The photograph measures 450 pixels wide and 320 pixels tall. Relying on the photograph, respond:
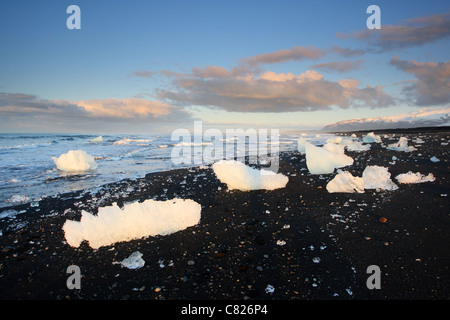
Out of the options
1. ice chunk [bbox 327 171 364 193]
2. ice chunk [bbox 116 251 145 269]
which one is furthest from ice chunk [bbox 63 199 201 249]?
ice chunk [bbox 327 171 364 193]

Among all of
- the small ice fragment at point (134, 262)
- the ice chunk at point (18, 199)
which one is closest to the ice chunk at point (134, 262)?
the small ice fragment at point (134, 262)

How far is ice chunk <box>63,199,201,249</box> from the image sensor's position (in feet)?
9.61

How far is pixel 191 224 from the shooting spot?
329cm

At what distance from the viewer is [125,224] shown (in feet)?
9.83

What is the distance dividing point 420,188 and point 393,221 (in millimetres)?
1877

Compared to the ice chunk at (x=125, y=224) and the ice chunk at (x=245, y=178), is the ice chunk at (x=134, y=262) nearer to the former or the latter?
the ice chunk at (x=125, y=224)

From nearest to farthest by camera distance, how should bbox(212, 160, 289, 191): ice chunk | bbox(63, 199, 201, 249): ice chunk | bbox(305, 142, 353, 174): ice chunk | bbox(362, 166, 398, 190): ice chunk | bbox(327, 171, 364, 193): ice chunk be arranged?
1. bbox(63, 199, 201, 249): ice chunk
2. bbox(327, 171, 364, 193): ice chunk
3. bbox(362, 166, 398, 190): ice chunk
4. bbox(212, 160, 289, 191): ice chunk
5. bbox(305, 142, 353, 174): ice chunk

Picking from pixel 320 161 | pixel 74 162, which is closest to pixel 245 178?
pixel 320 161

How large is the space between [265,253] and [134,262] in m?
1.44

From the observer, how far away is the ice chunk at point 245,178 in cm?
469

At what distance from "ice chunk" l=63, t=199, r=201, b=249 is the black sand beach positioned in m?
0.11

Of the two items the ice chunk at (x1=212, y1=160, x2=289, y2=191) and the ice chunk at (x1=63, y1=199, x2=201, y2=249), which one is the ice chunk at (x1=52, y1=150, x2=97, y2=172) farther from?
the ice chunk at (x1=63, y1=199, x2=201, y2=249)

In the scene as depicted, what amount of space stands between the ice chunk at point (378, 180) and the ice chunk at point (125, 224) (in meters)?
3.58
